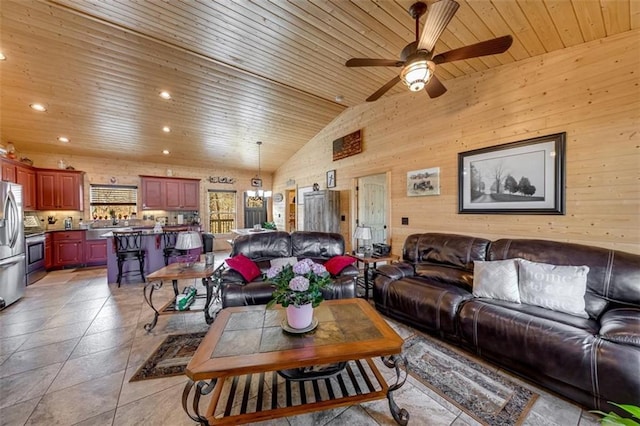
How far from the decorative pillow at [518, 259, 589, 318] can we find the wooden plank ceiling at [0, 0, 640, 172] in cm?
Answer: 230

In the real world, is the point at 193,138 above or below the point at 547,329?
above

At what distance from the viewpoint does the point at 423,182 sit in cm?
396

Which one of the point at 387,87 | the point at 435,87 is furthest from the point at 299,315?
the point at 435,87

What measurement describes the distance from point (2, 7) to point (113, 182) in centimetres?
490

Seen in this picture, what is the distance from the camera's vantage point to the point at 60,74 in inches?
140

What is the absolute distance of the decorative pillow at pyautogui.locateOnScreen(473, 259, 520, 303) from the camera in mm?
2279

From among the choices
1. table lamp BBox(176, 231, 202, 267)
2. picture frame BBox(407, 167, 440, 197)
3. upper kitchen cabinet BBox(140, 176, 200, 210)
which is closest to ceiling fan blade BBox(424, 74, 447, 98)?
picture frame BBox(407, 167, 440, 197)

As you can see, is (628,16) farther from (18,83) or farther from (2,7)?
(18,83)

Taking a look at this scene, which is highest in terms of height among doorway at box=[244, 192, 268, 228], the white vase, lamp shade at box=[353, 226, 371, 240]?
doorway at box=[244, 192, 268, 228]

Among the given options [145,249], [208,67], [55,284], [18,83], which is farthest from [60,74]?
[55,284]

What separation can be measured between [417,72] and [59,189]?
7975 millimetres

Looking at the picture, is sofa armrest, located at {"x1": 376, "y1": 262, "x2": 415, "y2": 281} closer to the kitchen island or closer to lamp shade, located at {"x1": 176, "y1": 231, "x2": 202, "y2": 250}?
lamp shade, located at {"x1": 176, "y1": 231, "x2": 202, "y2": 250}

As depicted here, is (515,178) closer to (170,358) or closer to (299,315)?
(299,315)

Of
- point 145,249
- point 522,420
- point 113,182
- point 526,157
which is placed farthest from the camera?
point 113,182
